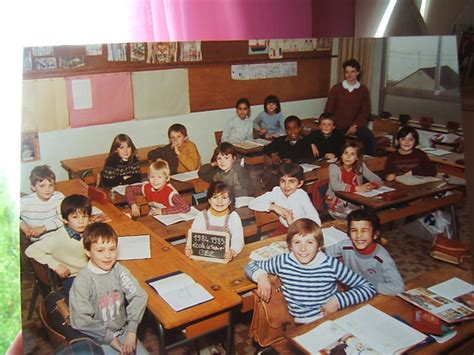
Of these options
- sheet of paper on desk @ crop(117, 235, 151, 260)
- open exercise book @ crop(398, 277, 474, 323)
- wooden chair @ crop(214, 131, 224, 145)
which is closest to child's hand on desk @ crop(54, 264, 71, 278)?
sheet of paper on desk @ crop(117, 235, 151, 260)

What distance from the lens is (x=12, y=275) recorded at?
1321mm

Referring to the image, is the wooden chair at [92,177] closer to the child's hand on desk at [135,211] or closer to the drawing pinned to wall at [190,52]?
the child's hand on desk at [135,211]

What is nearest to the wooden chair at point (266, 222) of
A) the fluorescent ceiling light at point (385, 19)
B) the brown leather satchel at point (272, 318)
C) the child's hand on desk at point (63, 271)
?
the brown leather satchel at point (272, 318)

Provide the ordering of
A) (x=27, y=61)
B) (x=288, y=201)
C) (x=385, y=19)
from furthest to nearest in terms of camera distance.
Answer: (x=385, y=19) → (x=288, y=201) → (x=27, y=61)

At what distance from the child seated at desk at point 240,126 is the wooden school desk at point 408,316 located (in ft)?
1.53

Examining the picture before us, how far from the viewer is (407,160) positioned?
1.40 meters

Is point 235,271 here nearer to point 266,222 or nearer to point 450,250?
point 266,222

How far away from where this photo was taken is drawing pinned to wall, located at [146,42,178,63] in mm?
1112

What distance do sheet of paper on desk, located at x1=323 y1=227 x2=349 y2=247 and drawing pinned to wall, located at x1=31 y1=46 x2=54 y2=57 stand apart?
2.40ft

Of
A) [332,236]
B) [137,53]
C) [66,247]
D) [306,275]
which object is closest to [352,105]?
[332,236]

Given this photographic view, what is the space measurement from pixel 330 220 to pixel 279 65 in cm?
40

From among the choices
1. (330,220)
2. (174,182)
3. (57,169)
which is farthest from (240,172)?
(57,169)

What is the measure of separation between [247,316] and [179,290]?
0.58ft

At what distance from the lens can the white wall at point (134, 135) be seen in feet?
3.29
